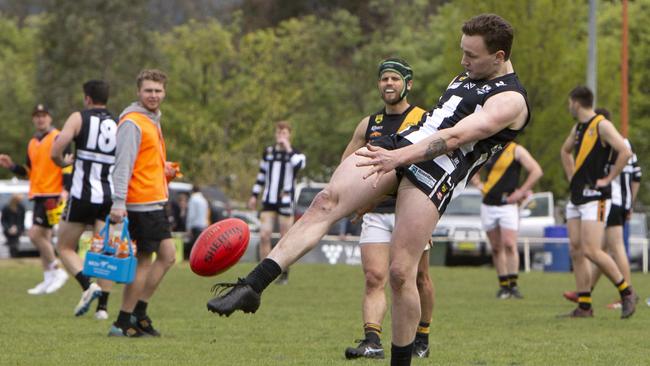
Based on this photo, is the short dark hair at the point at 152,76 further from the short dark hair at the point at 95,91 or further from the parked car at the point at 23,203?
the parked car at the point at 23,203

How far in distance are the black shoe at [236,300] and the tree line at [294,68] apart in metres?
27.7

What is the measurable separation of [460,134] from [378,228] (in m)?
2.48

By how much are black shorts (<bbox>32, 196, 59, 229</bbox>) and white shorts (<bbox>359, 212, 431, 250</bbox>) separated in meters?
7.31

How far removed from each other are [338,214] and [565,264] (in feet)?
64.7

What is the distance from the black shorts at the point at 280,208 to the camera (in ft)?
61.9

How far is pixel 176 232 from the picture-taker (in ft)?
105

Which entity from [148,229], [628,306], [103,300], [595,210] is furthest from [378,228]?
[628,306]

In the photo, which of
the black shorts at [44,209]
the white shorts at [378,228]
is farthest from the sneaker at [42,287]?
the white shorts at [378,228]

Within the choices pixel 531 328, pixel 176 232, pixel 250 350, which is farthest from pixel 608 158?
pixel 176 232

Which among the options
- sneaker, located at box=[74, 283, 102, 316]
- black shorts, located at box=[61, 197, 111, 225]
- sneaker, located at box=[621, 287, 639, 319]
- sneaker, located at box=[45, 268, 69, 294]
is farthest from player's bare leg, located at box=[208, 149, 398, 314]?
sneaker, located at box=[45, 268, 69, 294]

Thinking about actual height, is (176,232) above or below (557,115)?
below

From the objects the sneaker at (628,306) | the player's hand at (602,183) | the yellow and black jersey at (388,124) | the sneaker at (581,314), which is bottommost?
the sneaker at (581,314)

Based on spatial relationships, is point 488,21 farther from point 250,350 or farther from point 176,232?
point 176,232

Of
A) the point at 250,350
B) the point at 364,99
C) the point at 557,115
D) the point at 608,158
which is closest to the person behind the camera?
the point at 250,350
